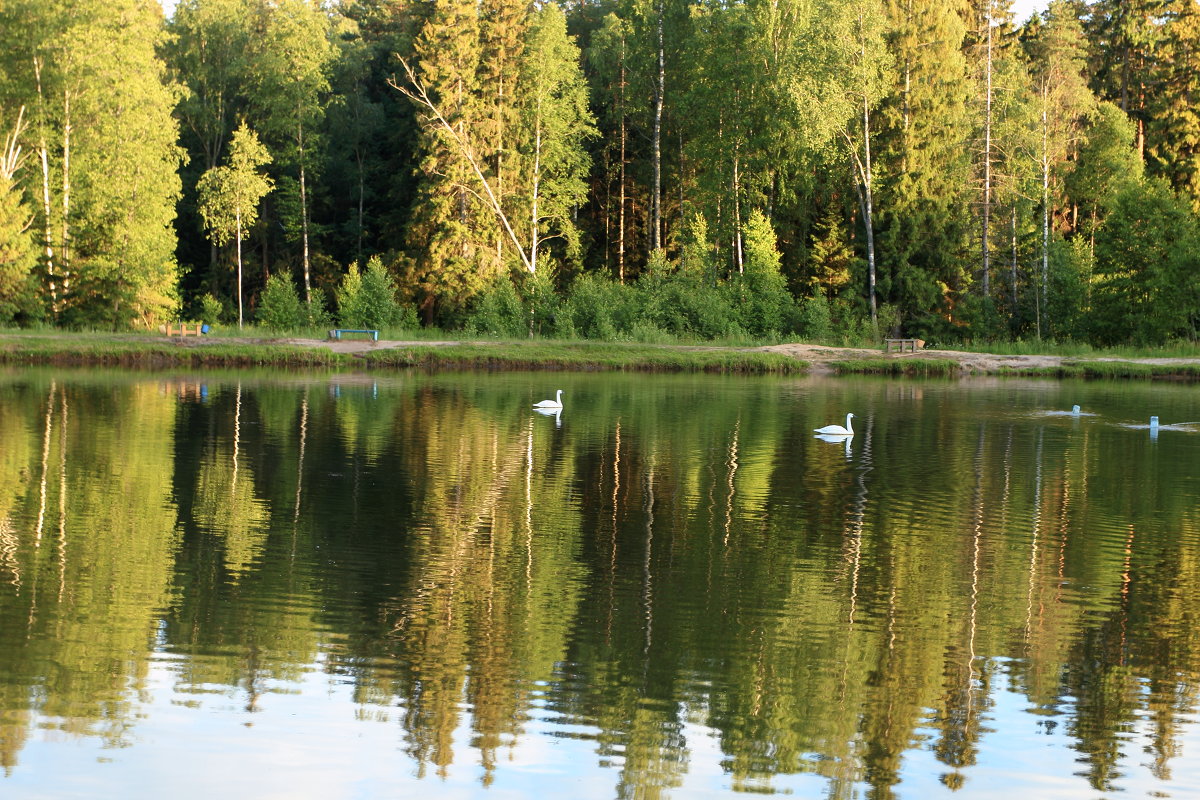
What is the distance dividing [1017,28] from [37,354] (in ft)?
200

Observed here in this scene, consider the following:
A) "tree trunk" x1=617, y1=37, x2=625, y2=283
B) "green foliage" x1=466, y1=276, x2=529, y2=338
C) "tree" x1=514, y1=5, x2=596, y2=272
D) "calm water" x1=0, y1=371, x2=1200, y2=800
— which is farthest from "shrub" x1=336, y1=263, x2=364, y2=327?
"calm water" x1=0, y1=371, x2=1200, y2=800

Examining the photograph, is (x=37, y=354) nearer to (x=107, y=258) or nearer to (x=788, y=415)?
(x=107, y=258)

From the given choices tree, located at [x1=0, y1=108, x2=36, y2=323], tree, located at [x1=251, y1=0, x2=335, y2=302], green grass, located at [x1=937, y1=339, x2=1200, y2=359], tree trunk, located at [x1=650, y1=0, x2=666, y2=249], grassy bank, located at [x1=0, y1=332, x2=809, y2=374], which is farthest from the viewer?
tree, located at [x1=251, y1=0, x2=335, y2=302]

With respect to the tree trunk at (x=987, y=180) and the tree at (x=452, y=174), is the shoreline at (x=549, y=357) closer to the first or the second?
the tree trunk at (x=987, y=180)

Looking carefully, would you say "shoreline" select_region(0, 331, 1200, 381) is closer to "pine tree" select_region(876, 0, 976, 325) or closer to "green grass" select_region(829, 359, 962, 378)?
"green grass" select_region(829, 359, 962, 378)

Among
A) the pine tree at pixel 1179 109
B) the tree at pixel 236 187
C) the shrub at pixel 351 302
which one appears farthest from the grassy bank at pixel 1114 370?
the tree at pixel 236 187

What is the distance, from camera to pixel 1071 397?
45.2 meters

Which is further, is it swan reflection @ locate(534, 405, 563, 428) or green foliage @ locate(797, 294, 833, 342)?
green foliage @ locate(797, 294, 833, 342)

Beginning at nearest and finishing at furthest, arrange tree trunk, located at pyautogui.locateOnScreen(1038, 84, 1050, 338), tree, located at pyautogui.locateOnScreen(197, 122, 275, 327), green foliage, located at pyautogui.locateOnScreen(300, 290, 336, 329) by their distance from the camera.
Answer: tree trunk, located at pyautogui.locateOnScreen(1038, 84, 1050, 338)
green foliage, located at pyautogui.locateOnScreen(300, 290, 336, 329)
tree, located at pyautogui.locateOnScreen(197, 122, 275, 327)

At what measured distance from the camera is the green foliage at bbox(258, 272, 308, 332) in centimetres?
6444

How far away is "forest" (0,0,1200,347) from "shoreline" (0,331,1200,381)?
183 inches

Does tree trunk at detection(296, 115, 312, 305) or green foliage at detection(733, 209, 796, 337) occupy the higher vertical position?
tree trunk at detection(296, 115, 312, 305)

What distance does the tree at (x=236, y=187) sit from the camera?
65188mm

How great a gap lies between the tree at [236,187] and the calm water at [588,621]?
3951 cm
